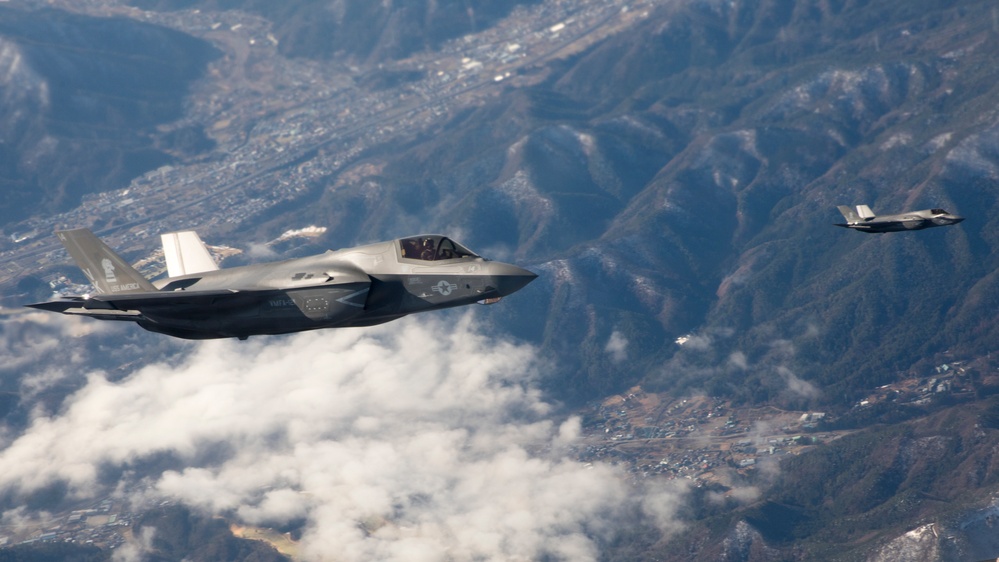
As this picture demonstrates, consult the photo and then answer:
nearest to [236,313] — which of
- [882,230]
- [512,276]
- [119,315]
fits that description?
[119,315]

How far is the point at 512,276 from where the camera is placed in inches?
2413

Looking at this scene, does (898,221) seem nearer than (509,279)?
No

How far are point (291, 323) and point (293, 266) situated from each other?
4.21 metres

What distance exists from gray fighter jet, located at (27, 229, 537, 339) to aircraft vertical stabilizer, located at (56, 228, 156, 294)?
4.16 metres

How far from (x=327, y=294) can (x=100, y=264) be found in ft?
68.3

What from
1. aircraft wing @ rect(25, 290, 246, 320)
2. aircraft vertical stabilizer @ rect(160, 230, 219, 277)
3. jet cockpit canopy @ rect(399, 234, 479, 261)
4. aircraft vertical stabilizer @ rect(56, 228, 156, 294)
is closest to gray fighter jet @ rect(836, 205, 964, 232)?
jet cockpit canopy @ rect(399, 234, 479, 261)

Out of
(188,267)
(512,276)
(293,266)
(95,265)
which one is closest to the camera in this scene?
(512,276)

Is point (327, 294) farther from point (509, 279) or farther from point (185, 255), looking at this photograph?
point (185, 255)

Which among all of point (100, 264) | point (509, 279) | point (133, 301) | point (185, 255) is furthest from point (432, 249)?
point (185, 255)

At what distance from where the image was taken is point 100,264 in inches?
2822

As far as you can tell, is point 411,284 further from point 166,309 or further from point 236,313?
point 166,309

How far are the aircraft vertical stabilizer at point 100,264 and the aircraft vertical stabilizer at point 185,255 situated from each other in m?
6.90

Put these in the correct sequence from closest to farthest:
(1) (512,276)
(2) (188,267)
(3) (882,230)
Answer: (1) (512,276) < (2) (188,267) < (3) (882,230)

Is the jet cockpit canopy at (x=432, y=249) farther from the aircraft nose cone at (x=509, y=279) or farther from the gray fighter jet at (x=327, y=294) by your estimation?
the aircraft nose cone at (x=509, y=279)
